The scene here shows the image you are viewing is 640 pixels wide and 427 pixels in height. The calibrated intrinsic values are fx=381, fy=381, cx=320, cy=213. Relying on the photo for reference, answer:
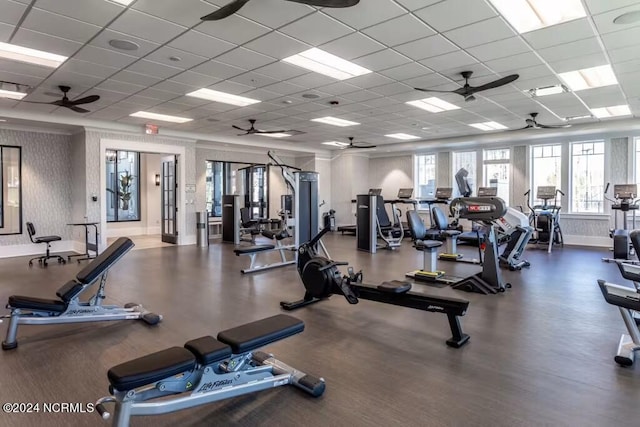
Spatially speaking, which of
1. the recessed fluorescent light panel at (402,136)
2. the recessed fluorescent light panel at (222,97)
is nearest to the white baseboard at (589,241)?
the recessed fluorescent light panel at (402,136)

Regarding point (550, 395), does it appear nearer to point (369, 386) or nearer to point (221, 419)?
point (369, 386)

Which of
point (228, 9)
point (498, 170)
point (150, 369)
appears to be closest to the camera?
point (150, 369)

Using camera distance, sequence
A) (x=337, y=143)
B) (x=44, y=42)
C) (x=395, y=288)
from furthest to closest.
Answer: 1. (x=337, y=143)
2. (x=44, y=42)
3. (x=395, y=288)

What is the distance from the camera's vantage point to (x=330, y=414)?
2.17m

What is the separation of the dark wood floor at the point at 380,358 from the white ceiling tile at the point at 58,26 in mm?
2903

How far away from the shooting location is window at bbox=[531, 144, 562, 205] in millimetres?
10062

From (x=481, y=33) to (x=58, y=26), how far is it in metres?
4.22

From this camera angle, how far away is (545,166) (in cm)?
1030

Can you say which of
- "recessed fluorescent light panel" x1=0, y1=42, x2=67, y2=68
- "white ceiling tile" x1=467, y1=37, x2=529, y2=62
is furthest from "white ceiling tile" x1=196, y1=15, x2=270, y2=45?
"white ceiling tile" x1=467, y1=37, x2=529, y2=62

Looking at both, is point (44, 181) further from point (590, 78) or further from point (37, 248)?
point (590, 78)

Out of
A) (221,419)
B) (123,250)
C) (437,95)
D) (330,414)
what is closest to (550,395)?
(330,414)

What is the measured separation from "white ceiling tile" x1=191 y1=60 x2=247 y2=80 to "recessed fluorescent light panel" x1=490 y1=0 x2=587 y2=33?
314cm

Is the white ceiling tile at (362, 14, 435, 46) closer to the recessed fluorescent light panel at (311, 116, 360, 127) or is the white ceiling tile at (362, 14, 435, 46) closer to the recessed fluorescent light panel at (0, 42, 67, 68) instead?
the recessed fluorescent light panel at (0, 42, 67, 68)

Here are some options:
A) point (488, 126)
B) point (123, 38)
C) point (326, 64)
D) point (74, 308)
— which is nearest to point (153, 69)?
point (123, 38)
